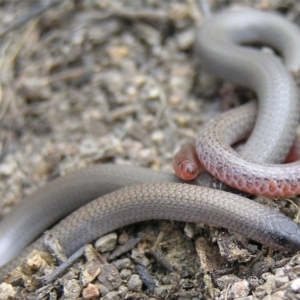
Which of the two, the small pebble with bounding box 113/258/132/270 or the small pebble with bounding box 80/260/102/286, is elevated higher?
the small pebble with bounding box 80/260/102/286

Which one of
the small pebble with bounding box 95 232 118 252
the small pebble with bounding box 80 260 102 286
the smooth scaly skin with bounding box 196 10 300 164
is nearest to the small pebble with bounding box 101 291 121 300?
the small pebble with bounding box 80 260 102 286

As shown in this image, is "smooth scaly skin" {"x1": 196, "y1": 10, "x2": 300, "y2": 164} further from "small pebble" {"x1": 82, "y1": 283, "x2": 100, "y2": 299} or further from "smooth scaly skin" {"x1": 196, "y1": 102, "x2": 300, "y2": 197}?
"small pebble" {"x1": 82, "y1": 283, "x2": 100, "y2": 299}

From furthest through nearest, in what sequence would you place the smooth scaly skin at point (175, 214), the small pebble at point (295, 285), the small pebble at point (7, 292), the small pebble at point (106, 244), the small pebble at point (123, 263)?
the small pebble at point (106, 244), the small pebble at point (123, 263), the small pebble at point (7, 292), the smooth scaly skin at point (175, 214), the small pebble at point (295, 285)

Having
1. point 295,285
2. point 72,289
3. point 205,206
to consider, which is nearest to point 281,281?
point 295,285

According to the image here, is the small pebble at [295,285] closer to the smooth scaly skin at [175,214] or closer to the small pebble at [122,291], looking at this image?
the smooth scaly skin at [175,214]

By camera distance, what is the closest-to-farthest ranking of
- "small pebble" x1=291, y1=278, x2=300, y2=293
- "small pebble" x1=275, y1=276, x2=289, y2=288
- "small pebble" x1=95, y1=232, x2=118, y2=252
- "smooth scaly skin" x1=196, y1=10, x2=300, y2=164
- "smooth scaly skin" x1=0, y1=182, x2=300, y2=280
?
"small pebble" x1=291, y1=278, x2=300, y2=293 < "small pebble" x1=275, y1=276, x2=289, y2=288 < "smooth scaly skin" x1=0, y1=182, x2=300, y2=280 < "small pebble" x1=95, y1=232, x2=118, y2=252 < "smooth scaly skin" x1=196, y1=10, x2=300, y2=164

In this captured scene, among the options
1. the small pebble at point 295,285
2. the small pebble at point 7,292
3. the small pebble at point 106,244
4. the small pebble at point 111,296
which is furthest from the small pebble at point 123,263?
the small pebble at point 295,285

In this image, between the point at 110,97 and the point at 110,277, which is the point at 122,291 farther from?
the point at 110,97
